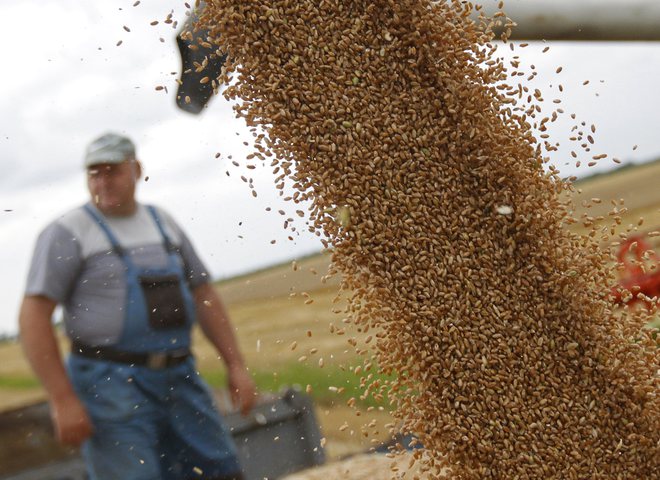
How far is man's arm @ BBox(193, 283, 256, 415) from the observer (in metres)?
1.14

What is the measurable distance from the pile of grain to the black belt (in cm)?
32

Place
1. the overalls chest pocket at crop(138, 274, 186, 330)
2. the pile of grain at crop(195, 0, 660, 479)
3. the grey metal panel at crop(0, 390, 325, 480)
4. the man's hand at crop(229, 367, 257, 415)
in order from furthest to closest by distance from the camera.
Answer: the grey metal panel at crop(0, 390, 325, 480) → the man's hand at crop(229, 367, 257, 415) → the overalls chest pocket at crop(138, 274, 186, 330) → the pile of grain at crop(195, 0, 660, 479)

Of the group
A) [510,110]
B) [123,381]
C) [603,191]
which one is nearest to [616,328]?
[603,191]

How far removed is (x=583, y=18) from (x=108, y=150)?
0.81 meters

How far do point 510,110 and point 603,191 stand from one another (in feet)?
0.75

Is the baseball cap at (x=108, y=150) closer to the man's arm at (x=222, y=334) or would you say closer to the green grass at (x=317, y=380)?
the man's arm at (x=222, y=334)

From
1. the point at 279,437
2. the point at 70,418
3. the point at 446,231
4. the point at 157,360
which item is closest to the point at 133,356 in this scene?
the point at 157,360

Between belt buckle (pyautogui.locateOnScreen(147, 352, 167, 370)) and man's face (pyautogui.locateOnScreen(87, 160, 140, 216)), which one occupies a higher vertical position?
man's face (pyautogui.locateOnScreen(87, 160, 140, 216))

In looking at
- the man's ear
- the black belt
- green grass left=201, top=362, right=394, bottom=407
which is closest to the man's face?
the man's ear

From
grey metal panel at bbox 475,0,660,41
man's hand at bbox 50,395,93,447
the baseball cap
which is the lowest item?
man's hand at bbox 50,395,93,447

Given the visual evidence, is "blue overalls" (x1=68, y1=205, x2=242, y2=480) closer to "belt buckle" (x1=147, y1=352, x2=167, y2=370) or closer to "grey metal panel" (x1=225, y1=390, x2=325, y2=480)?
"belt buckle" (x1=147, y1=352, x2=167, y2=370)

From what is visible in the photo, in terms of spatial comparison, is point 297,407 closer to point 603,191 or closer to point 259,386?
point 259,386

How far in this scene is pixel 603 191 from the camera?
112cm

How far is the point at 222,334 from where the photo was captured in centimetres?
117
